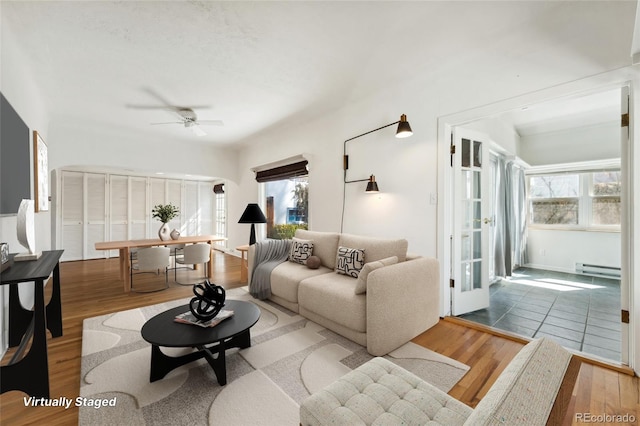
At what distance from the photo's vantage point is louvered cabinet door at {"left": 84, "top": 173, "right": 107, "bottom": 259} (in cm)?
634

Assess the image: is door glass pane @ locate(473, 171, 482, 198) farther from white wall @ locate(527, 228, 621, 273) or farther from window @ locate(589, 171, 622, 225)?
window @ locate(589, 171, 622, 225)

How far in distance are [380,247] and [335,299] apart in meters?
0.77

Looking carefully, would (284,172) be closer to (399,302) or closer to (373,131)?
(373,131)

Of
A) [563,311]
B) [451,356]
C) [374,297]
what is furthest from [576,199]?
[374,297]

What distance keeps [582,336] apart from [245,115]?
4.83m

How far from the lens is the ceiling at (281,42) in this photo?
2.00m

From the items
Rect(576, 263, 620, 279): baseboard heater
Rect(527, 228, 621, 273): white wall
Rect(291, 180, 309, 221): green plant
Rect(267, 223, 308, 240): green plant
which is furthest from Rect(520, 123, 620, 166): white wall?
Rect(267, 223, 308, 240): green plant

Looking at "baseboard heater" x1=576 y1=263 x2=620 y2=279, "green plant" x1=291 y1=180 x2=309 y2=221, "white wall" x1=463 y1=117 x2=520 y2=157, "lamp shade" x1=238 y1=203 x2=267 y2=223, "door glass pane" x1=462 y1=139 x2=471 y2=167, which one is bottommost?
"baseboard heater" x1=576 y1=263 x2=620 y2=279

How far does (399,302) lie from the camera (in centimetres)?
223

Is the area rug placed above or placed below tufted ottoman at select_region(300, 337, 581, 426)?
below

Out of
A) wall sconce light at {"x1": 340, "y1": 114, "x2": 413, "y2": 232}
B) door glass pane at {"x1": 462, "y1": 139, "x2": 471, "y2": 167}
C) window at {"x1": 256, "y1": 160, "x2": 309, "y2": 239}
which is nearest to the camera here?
wall sconce light at {"x1": 340, "y1": 114, "x2": 413, "y2": 232}

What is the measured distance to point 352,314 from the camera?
2.24 m

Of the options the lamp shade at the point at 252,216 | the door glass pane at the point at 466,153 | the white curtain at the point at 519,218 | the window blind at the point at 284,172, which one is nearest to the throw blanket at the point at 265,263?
the lamp shade at the point at 252,216

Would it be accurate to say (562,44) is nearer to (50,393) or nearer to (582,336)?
(582,336)
